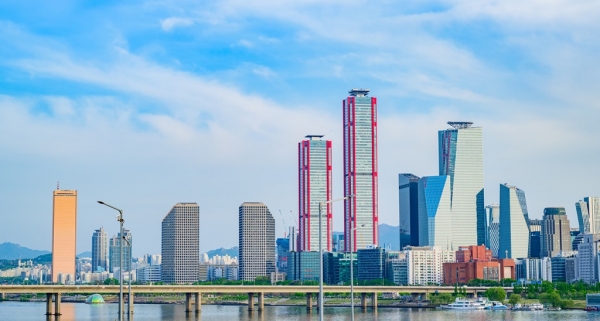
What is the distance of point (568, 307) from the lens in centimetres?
18550

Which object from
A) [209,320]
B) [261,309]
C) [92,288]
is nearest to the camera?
[209,320]

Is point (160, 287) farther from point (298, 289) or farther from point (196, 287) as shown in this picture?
point (298, 289)

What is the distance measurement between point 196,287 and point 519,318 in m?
63.6

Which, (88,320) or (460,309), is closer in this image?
(88,320)

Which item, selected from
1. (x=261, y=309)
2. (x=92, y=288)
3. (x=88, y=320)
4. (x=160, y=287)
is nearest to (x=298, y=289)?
(x=261, y=309)

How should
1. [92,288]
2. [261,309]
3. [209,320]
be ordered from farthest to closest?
[261,309], [92,288], [209,320]

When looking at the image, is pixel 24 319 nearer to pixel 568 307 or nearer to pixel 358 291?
pixel 358 291

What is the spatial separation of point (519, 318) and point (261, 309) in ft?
191

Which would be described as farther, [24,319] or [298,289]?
[298,289]

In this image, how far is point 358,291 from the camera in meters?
200

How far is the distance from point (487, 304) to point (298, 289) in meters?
34.9

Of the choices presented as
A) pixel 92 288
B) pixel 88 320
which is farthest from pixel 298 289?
pixel 88 320

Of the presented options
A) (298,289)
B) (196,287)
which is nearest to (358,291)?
(298,289)

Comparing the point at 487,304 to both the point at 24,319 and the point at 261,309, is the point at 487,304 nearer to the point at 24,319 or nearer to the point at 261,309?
the point at 261,309
